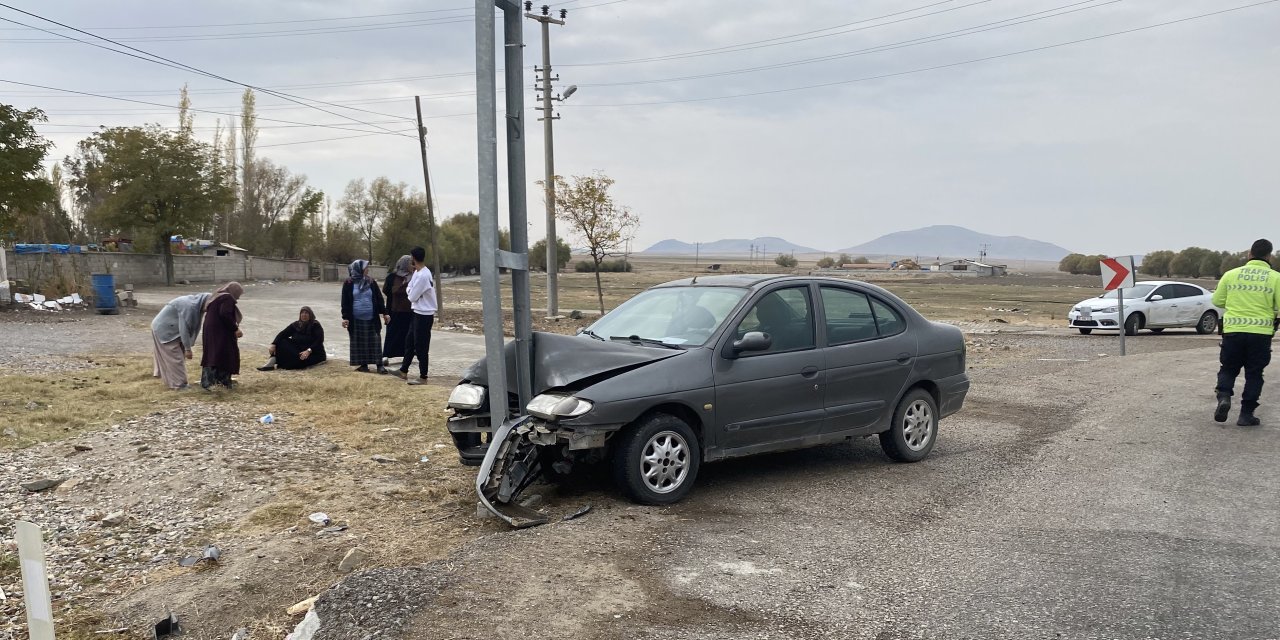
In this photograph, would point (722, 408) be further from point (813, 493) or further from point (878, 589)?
point (878, 589)

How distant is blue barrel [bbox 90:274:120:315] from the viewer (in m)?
24.1

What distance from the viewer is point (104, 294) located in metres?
24.2

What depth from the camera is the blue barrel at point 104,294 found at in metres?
24.1

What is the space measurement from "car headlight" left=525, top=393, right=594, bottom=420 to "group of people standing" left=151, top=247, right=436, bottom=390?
243 inches

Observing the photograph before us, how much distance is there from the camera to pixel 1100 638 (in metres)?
4.03

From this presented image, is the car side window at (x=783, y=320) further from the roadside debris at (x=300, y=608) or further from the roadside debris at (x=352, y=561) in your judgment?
the roadside debris at (x=300, y=608)

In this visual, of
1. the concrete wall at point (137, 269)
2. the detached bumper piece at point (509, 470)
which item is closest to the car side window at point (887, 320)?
the detached bumper piece at point (509, 470)

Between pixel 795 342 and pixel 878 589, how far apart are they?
8.55ft

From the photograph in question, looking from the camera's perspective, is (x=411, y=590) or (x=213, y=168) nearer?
(x=411, y=590)

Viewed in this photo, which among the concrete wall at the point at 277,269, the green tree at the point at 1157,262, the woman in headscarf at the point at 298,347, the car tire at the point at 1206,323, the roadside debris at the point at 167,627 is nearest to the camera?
the roadside debris at the point at 167,627

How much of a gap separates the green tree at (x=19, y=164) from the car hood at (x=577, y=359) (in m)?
24.1

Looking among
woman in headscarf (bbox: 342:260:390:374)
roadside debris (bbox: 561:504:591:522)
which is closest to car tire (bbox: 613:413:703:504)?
roadside debris (bbox: 561:504:591:522)

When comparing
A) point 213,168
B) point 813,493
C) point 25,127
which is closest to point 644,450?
point 813,493

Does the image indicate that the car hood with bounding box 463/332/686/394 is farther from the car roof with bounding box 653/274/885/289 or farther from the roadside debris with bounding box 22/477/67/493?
the roadside debris with bounding box 22/477/67/493
